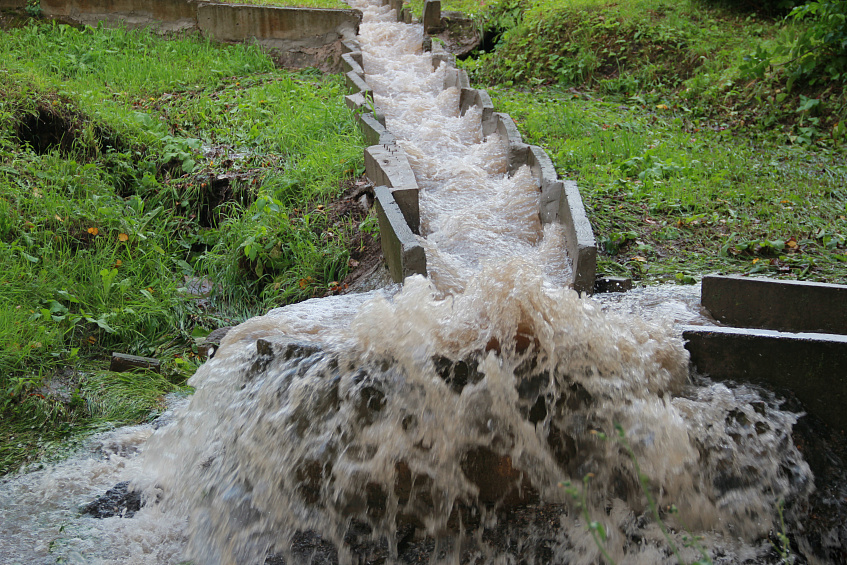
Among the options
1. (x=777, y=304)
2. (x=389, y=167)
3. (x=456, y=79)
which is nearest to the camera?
(x=777, y=304)

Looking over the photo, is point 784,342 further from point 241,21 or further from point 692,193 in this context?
point 241,21

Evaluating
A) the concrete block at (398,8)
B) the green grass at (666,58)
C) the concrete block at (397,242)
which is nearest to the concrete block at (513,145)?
the concrete block at (397,242)

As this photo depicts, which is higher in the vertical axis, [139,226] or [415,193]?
[415,193]

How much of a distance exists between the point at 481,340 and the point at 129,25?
10.1 m

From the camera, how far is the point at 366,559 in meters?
3.03

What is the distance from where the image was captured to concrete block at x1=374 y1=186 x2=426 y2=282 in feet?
13.9

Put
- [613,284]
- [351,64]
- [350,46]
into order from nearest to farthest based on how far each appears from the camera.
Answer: [613,284] < [351,64] < [350,46]

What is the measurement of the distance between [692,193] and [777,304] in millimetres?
2574

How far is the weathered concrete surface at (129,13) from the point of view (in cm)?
1068

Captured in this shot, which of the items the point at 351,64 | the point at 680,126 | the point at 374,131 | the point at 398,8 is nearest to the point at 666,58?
the point at 680,126

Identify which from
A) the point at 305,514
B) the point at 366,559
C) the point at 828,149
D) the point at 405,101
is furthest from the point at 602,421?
the point at 405,101

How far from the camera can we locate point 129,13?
424 inches

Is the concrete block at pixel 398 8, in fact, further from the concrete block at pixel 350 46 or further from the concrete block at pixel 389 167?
the concrete block at pixel 389 167

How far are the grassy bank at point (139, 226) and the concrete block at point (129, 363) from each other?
3.3 inches
